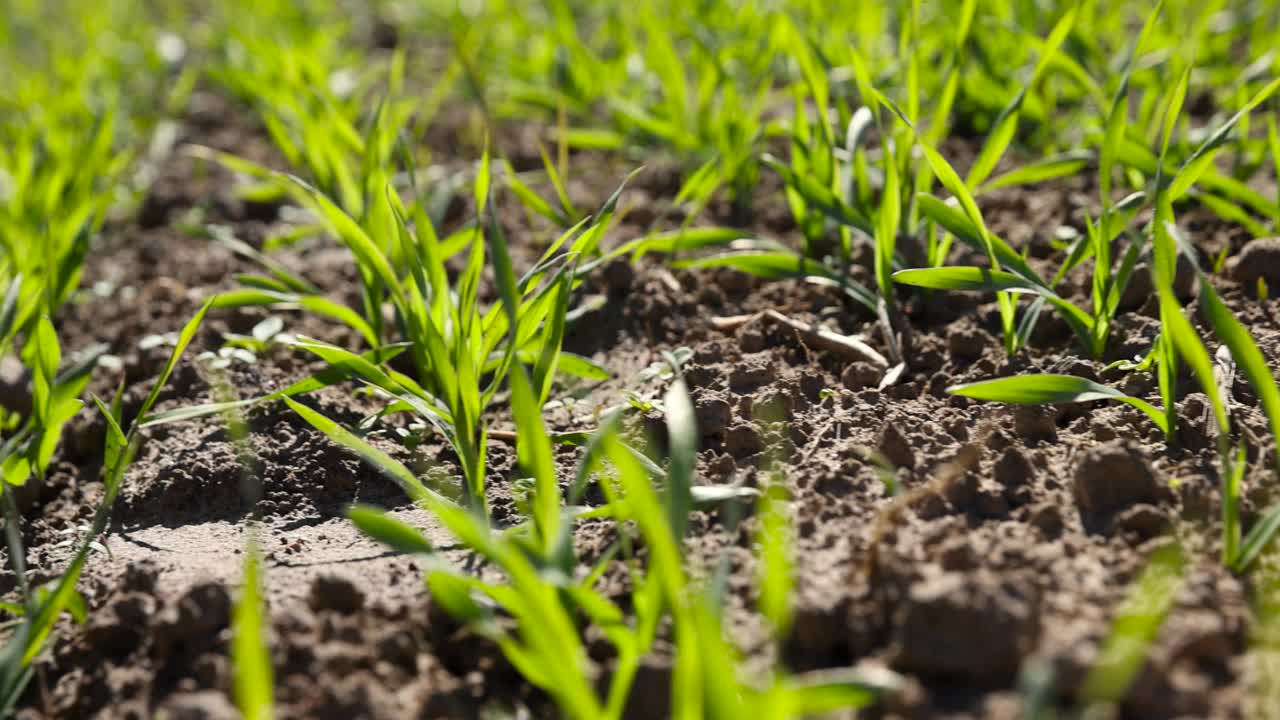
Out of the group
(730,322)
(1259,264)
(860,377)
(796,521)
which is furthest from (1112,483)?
(730,322)

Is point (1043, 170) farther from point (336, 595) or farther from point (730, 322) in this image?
point (336, 595)

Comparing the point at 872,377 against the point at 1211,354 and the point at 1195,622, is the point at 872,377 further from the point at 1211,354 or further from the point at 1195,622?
the point at 1195,622

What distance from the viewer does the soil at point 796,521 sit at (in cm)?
113

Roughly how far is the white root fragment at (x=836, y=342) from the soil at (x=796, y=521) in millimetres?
17

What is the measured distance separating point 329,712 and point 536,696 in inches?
8.3

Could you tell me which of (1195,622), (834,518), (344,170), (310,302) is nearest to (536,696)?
(834,518)

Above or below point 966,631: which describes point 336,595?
above

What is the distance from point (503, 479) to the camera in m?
1.75

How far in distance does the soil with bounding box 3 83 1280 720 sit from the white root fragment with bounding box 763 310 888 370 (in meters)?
0.02

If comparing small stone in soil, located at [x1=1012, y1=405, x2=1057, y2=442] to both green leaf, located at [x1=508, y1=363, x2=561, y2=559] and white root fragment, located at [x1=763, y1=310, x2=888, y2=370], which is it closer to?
white root fragment, located at [x1=763, y1=310, x2=888, y2=370]

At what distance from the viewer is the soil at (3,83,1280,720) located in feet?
3.72

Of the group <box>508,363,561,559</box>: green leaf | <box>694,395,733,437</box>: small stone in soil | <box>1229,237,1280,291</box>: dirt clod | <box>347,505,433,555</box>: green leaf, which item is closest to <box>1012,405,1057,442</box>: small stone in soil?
<box>694,395,733,437</box>: small stone in soil

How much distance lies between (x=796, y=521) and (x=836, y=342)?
0.55 metres

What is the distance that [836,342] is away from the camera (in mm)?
1903
